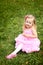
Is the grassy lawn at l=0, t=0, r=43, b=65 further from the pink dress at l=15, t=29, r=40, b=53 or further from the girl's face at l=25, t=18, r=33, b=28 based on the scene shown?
the girl's face at l=25, t=18, r=33, b=28

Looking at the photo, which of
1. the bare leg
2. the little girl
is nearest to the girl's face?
the little girl

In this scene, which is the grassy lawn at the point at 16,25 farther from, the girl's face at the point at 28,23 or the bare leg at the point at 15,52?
the girl's face at the point at 28,23

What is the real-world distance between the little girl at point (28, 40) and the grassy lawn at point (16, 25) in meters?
0.05

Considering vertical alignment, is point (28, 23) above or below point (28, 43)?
above

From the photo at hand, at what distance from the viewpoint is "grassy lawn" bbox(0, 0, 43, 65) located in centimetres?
296

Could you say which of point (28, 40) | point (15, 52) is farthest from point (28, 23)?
point (15, 52)

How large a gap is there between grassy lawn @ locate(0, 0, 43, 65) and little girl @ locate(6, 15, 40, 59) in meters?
0.05

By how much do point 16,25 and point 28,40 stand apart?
0.52m

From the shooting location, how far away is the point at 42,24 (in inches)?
141

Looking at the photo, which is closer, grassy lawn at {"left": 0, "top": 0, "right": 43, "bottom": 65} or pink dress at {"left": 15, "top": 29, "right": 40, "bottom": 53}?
grassy lawn at {"left": 0, "top": 0, "right": 43, "bottom": 65}

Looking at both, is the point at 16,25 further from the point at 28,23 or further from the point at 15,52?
the point at 15,52

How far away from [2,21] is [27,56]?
0.80 metres

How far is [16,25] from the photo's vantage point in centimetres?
357

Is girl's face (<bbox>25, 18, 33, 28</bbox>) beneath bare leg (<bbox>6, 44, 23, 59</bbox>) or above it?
above
